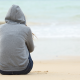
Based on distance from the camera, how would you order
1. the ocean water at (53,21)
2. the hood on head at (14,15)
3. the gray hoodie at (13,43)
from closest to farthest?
1. the gray hoodie at (13,43)
2. the hood on head at (14,15)
3. the ocean water at (53,21)

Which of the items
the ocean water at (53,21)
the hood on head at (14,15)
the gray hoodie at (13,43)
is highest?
the hood on head at (14,15)

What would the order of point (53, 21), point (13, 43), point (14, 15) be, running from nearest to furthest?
point (13, 43)
point (14, 15)
point (53, 21)

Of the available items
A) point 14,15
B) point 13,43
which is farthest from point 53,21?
point 13,43

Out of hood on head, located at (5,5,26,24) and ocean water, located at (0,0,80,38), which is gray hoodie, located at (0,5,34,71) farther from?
ocean water, located at (0,0,80,38)

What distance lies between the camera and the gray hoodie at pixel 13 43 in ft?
7.13

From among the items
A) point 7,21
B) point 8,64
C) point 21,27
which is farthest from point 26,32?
point 8,64

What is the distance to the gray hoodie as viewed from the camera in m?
2.17

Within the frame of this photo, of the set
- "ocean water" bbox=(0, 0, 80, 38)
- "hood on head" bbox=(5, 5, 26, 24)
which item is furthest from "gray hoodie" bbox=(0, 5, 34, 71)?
"ocean water" bbox=(0, 0, 80, 38)

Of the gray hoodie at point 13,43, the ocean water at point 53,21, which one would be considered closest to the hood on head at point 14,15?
the gray hoodie at point 13,43

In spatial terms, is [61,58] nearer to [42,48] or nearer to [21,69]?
[42,48]

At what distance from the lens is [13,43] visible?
7.13ft

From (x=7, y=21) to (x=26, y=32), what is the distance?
0.31 metres

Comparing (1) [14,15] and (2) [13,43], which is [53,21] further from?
(2) [13,43]

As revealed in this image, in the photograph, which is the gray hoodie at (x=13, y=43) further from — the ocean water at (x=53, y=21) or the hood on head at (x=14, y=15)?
the ocean water at (x=53, y=21)
